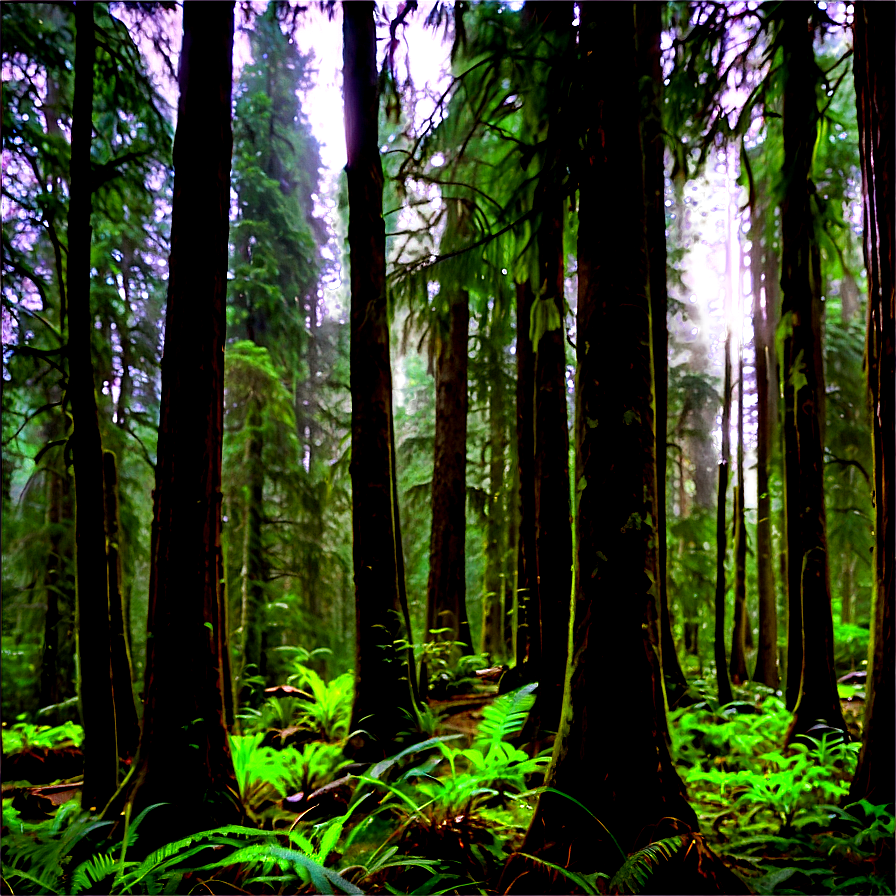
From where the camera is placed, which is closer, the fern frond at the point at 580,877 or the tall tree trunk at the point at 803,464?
the fern frond at the point at 580,877

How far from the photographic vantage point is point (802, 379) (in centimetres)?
560

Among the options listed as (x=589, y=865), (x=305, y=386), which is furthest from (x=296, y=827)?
(x=305, y=386)

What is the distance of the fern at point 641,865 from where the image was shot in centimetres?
281

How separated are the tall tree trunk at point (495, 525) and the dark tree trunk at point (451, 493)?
944 mm

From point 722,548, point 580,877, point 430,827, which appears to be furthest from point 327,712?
point 722,548

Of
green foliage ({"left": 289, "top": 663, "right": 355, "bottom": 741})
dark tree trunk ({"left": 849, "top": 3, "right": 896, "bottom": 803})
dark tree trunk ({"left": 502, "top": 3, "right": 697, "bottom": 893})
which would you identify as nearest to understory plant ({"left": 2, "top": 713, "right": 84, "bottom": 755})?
green foliage ({"left": 289, "top": 663, "right": 355, "bottom": 741})

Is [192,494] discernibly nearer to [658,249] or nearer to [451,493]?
[658,249]

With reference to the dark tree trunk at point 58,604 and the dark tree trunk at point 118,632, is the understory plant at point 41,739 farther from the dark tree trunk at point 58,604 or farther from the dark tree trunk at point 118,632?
the dark tree trunk at point 58,604

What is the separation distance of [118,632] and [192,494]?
68.4 inches

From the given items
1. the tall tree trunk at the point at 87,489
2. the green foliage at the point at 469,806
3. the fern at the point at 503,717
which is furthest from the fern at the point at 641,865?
the tall tree trunk at the point at 87,489

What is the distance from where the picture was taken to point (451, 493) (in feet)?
34.2

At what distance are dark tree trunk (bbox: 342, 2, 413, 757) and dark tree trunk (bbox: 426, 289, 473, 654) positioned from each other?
3733 millimetres

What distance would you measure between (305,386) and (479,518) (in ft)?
25.6

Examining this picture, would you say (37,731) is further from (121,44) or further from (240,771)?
(121,44)
